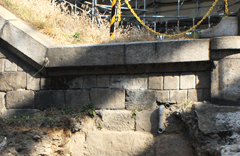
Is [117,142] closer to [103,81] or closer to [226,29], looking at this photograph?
[103,81]

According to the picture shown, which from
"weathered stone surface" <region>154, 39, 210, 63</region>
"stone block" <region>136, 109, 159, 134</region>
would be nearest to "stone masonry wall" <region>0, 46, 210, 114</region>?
"stone block" <region>136, 109, 159, 134</region>

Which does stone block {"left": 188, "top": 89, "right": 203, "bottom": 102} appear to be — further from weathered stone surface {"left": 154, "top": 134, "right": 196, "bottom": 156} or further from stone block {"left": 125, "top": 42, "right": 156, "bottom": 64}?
stone block {"left": 125, "top": 42, "right": 156, "bottom": 64}

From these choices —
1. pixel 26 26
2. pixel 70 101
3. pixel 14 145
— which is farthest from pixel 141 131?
pixel 26 26

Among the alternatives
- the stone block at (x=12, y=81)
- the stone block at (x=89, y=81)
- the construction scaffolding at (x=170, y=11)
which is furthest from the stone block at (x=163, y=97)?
the construction scaffolding at (x=170, y=11)

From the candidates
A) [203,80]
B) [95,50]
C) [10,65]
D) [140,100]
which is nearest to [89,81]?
[95,50]

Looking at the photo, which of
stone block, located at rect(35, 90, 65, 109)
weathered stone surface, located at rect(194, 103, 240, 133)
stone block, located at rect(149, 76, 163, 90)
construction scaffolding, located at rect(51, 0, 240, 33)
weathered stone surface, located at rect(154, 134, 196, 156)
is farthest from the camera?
construction scaffolding, located at rect(51, 0, 240, 33)

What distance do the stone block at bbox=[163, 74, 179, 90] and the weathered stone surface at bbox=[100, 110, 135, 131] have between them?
2.76 ft

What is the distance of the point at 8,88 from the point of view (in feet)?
16.3

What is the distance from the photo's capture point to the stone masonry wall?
4.23m

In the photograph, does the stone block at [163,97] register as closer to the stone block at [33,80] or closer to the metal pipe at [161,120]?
the metal pipe at [161,120]

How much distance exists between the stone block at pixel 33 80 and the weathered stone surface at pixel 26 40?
0.35 m

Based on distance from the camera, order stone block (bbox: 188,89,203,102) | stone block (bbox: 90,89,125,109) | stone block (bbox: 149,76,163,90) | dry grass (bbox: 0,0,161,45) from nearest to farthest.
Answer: stone block (bbox: 188,89,203,102), stone block (bbox: 149,76,163,90), stone block (bbox: 90,89,125,109), dry grass (bbox: 0,0,161,45)

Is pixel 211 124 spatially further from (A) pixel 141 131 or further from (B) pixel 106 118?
(B) pixel 106 118

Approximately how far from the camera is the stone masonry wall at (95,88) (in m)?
4.23
